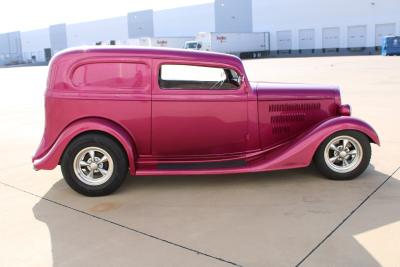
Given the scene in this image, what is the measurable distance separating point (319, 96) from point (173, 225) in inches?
101

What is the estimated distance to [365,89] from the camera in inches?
561

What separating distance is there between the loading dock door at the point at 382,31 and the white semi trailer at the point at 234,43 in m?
14.5

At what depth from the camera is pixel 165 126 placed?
4867mm

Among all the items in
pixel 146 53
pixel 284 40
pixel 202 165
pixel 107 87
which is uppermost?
pixel 284 40

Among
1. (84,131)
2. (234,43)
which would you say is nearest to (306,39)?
(234,43)

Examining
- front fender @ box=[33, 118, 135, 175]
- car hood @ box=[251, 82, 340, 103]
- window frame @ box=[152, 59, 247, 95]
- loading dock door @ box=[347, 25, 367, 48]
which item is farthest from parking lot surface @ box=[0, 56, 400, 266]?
loading dock door @ box=[347, 25, 367, 48]

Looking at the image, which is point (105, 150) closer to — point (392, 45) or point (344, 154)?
point (344, 154)

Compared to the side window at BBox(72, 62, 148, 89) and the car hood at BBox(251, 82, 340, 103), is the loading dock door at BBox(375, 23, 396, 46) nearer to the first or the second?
the car hood at BBox(251, 82, 340, 103)

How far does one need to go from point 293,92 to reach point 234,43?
49526 millimetres

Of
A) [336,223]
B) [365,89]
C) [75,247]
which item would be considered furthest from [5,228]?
[365,89]

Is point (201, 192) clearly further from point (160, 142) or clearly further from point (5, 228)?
point (5, 228)

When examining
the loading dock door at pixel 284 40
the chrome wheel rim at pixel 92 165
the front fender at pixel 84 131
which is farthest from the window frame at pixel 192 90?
the loading dock door at pixel 284 40

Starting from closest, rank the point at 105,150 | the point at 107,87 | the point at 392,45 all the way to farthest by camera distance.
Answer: the point at 105,150 < the point at 107,87 < the point at 392,45

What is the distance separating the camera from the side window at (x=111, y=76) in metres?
4.82
